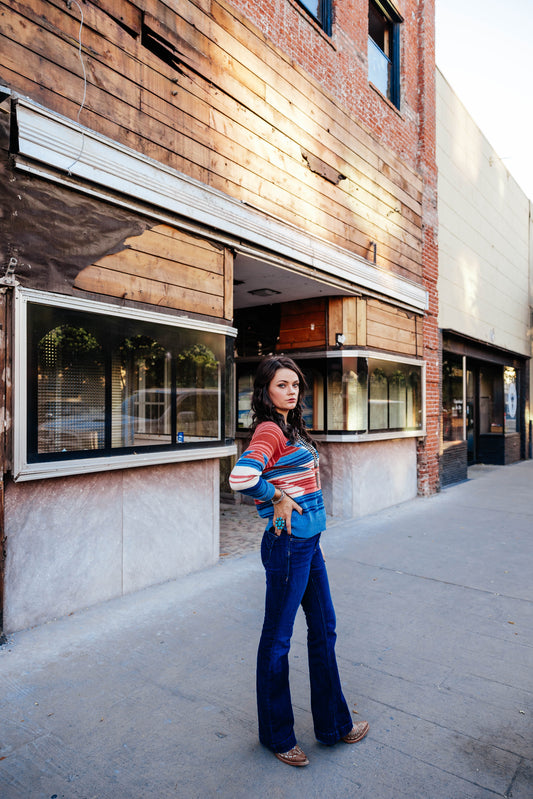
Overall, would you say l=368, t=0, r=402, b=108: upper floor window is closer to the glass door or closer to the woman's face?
the woman's face

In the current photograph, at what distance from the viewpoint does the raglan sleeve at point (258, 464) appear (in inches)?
87.2

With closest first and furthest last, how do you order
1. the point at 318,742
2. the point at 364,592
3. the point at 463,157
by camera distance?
1. the point at 318,742
2. the point at 364,592
3. the point at 463,157

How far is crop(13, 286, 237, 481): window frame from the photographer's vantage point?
12.0ft

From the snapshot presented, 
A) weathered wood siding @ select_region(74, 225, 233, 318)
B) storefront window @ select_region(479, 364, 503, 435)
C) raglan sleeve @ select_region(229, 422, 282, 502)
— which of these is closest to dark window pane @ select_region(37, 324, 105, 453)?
weathered wood siding @ select_region(74, 225, 233, 318)

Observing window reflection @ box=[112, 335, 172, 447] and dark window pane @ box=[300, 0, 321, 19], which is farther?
dark window pane @ box=[300, 0, 321, 19]

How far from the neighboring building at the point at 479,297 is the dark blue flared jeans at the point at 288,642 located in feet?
29.2

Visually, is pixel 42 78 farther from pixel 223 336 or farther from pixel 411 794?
pixel 411 794

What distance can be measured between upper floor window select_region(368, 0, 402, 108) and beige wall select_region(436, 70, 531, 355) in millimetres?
1710

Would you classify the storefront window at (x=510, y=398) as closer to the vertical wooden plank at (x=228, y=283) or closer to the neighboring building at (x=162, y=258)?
the neighboring building at (x=162, y=258)

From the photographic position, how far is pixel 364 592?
469cm

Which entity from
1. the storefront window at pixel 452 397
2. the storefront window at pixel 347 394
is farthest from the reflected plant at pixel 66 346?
the storefront window at pixel 452 397

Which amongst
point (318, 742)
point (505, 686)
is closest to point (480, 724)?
point (505, 686)

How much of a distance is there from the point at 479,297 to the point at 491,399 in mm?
4219

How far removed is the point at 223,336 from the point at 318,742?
382 centimetres
